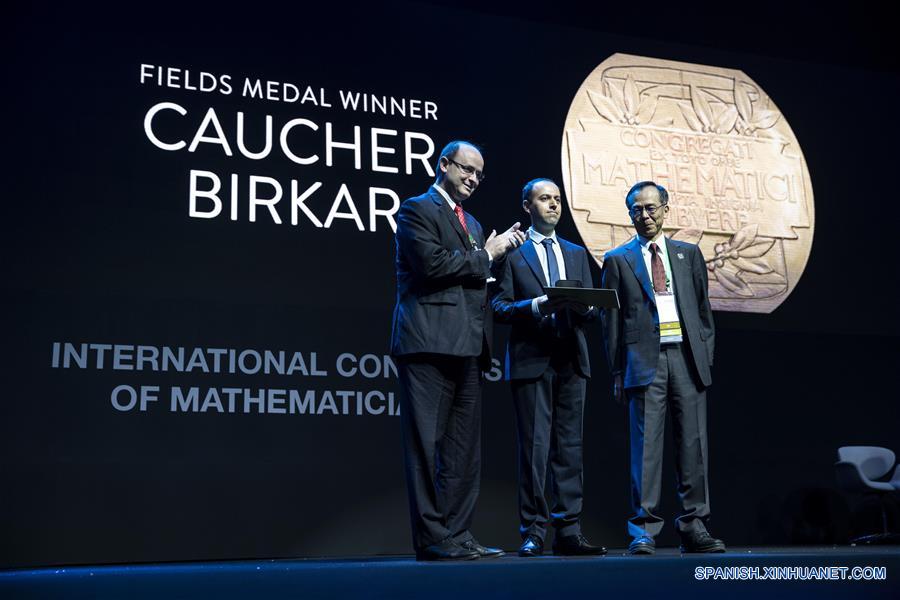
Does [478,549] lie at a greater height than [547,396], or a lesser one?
lesser

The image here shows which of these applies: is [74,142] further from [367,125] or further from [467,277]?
[467,277]

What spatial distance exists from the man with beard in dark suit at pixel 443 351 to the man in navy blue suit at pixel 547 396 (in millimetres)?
280

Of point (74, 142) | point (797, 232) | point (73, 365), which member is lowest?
point (73, 365)

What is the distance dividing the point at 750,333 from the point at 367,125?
8.04 feet

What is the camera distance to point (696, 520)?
358 centimetres

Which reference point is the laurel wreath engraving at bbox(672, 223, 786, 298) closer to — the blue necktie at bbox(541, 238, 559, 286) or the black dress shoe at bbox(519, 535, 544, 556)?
the blue necktie at bbox(541, 238, 559, 286)

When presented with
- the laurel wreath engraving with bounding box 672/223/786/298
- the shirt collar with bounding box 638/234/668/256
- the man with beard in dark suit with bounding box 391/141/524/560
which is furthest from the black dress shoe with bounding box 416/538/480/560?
the laurel wreath engraving with bounding box 672/223/786/298

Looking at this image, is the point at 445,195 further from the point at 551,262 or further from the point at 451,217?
the point at 551,262

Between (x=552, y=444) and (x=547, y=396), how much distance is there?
19 cm

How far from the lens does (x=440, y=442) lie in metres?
3.28

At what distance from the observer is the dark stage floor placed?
2.63 meters

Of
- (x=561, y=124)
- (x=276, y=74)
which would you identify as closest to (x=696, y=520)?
(x=561, y=124)

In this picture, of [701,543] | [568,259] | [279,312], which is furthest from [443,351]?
[279,312]

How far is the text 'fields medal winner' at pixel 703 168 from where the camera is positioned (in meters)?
5.50
